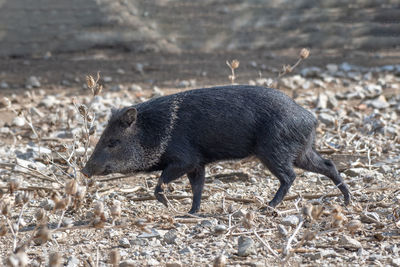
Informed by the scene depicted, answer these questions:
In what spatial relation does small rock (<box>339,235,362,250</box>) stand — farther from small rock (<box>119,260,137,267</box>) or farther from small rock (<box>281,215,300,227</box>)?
small rock (<box>119,260,137,267</box>)

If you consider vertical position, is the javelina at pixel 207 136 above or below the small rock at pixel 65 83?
above

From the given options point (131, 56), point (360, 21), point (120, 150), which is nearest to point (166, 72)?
point (131, 56)

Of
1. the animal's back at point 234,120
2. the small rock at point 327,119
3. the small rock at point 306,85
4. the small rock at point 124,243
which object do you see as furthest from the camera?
the small rock at point 306,85

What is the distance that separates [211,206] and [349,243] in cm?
140

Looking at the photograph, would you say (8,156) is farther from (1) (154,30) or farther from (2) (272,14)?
(2) (272,14)

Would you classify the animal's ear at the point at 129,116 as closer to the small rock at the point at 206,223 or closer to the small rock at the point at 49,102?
the small rock at the point at 206,223

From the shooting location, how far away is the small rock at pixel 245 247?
369 cm

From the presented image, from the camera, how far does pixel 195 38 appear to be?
11625mm

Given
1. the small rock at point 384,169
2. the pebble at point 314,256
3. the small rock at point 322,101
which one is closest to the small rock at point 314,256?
the pebble at point 314,256

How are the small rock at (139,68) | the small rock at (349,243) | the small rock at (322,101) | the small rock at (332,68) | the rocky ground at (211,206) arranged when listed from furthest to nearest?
the small rock at (139,68), the small rock at (332,68), the small rock at (322,101), the small rock at (349,243), the rocky ground at (211,206)

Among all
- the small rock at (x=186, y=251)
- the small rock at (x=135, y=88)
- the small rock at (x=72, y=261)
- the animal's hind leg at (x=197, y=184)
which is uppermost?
the small rock at (x=72, y=261)

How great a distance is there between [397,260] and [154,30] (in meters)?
8.61

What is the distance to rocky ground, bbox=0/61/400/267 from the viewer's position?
141 inches

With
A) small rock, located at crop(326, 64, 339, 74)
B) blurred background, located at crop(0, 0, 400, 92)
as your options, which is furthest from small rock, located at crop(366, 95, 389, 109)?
blurred background, located at crop(0, 0, 400, 92)
